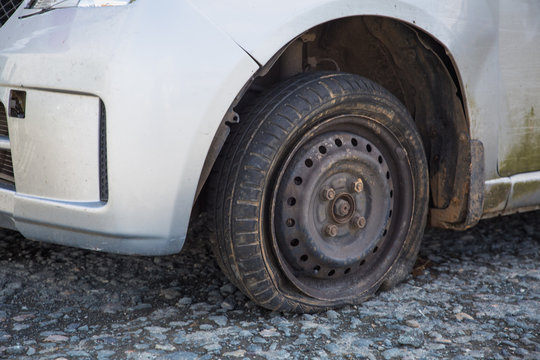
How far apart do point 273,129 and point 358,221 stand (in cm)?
→ 53

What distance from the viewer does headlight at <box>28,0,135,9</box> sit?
1945mm

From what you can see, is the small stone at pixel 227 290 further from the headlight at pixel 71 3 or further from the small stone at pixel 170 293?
the headlight at pixel 71 3

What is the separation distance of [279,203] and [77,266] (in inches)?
43.2

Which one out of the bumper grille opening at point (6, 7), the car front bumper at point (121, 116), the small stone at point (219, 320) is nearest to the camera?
the car front bumper at point (121, 116)

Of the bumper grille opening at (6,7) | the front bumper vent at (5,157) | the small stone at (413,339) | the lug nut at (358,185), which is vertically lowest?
the small stone at (413,339)

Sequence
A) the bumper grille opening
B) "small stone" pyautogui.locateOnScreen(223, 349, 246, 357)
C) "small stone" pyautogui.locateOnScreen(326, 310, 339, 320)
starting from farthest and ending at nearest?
the bumper grille opening → "small stone" pyautogui.locateOnScreen(326, 310, 339, 320) → "small stone" pyautogui.locateOnScreen(223, 349, 246, 357)

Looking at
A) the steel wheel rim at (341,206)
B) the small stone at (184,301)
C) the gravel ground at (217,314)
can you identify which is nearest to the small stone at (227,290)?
the gravel ground at (217,314)

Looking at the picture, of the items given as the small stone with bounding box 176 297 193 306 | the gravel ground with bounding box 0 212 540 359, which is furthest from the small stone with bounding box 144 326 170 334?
the small stone with bounding box 176 297 193 306

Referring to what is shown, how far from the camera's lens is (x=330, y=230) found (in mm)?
2295

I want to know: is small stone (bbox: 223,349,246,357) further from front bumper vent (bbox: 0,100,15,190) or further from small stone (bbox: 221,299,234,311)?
front bumper vent (bbox: 0,100,15,190)

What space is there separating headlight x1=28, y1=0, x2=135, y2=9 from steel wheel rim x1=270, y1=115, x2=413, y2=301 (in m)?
0.77

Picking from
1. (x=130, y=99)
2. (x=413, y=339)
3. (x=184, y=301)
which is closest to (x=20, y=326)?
(x=184, y=301)

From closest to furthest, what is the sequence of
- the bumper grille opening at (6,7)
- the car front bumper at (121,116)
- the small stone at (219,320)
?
the car front bumper at (121,116)
the small stone at (219,320)
the bumper grille opening at (6,7)

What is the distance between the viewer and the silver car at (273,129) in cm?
188
